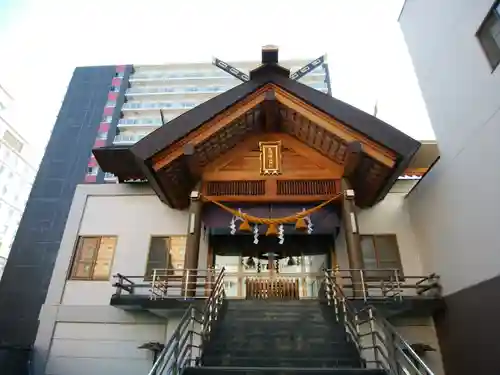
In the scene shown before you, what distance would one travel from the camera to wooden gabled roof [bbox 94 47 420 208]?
8008 millimetres

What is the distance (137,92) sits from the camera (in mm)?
45938

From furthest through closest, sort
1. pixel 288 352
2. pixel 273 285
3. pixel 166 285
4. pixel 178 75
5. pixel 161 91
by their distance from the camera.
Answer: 1. pixel 178 75
2. pixel 161 91
3. pixel 273 285
4. pixel 166 285
5. pixel 288 352

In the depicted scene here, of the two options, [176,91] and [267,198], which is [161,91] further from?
[267,198]

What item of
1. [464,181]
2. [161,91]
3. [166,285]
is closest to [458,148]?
[464,181]

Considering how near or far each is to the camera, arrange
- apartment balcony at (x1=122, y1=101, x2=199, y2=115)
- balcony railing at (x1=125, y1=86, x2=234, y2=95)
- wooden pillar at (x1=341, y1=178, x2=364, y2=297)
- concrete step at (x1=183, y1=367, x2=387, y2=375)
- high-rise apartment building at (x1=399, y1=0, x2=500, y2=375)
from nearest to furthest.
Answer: concrete step at (x1=183, y1=367, x2=387, y2=375), high-rise apartment building at (x1=399, y1=0, x2=500, y2=375), wooden pillar at (x1=341, y1=178, x2=364, y2=297), apartment balcony at (x1=122, y1=101, x2=199, y2=115), balcony railing at (x1=125, y1=86, x2=234, y2=95)

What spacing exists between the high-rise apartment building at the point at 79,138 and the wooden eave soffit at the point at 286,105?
2.73 metres

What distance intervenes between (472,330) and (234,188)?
6.14 metres

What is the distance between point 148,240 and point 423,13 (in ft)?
31.6

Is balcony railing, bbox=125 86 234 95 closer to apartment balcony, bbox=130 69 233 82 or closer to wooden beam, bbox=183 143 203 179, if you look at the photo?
apartment balcony, bbox=130 69 233 82

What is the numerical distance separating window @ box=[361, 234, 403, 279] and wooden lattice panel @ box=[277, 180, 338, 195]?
1670 mm

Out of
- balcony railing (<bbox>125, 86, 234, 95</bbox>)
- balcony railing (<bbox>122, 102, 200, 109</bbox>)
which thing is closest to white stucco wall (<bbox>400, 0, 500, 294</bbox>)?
balcony railing (<bbox>122, 102, 200, 109</bbox>)

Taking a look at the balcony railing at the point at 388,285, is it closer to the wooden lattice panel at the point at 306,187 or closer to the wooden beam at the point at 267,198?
the wooden beam at the point at 267,198

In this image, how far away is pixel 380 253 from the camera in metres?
8.98

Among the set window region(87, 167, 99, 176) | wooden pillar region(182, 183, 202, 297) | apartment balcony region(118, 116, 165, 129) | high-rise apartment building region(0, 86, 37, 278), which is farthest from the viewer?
apartment balcony region(118, 116, 165, 129)
